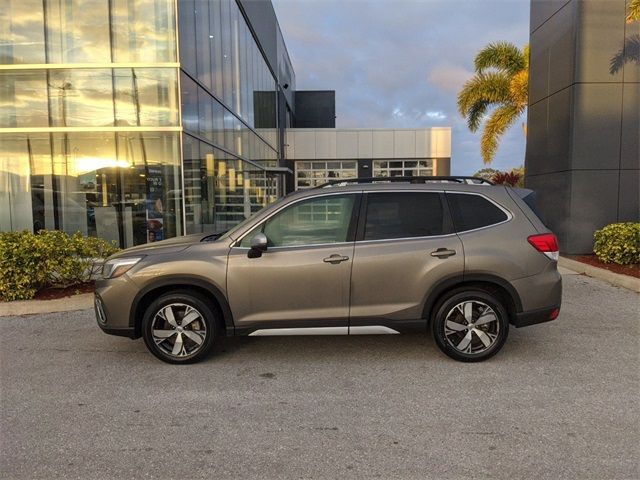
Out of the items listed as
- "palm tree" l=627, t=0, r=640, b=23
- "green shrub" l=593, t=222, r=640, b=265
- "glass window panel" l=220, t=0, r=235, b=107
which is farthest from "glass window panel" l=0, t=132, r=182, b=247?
"palm tree" l=627, t=0, r=640, b=23

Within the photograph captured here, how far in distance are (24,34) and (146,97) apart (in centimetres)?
354

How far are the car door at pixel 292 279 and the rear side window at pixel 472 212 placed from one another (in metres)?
1.05

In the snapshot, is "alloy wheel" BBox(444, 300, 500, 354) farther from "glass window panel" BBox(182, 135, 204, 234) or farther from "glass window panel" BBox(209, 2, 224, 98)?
"glass window panel" BBox(209, 2, 224, 98)

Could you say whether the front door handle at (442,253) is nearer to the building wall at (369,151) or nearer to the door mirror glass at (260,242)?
the door mirror glass at (260,242)

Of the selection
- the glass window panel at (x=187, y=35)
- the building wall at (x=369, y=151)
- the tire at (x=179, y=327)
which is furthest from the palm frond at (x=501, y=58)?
the tire at (x=179, y=327)

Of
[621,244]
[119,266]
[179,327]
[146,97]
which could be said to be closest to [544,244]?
[179,327]

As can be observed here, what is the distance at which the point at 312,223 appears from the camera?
4695 mm

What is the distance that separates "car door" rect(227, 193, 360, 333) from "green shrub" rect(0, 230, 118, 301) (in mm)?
4232

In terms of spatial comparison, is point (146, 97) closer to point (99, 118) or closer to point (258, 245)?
point (99, 118)

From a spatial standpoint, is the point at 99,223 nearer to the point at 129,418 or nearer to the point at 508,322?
the point at 129,418

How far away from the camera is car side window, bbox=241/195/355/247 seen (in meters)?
4.59

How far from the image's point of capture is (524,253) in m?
4.53

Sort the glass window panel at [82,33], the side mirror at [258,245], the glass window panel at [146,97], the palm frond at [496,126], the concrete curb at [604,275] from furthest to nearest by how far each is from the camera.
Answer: the palm frond at [496,126] → the glass window panel at [82,33] → the glass window panel at [146,97] → the concrete curb at [604,275] → the side mirror at [258,245]

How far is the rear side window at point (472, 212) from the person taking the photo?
4633 mm
